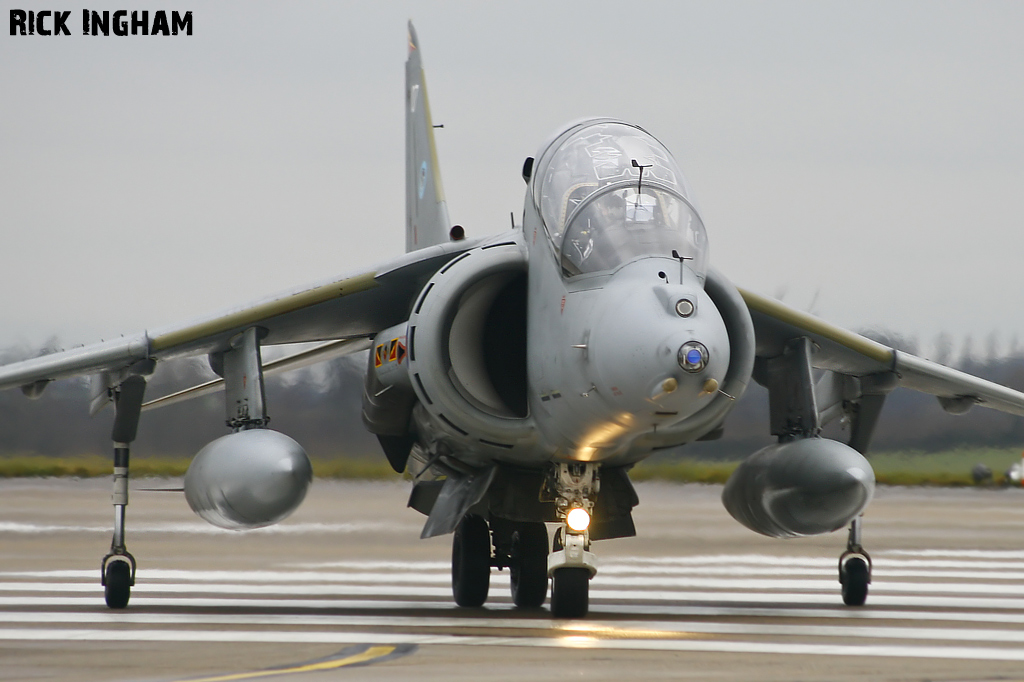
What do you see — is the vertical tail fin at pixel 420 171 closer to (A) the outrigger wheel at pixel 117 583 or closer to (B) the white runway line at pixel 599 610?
(B) the white runway line at pixel 599 610

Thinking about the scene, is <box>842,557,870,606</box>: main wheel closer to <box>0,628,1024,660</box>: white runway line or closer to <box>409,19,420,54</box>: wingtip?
<box>0,628,1024,660</box>: white runway line

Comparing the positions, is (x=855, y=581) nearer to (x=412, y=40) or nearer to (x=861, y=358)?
(x=861, y=358)

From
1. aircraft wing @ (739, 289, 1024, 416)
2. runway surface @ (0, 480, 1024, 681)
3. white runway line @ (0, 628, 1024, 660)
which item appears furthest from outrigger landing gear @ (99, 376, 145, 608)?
aircraft wing @ (739, 289, 1024, 416)

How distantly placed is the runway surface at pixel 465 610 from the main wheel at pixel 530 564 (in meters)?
0.23

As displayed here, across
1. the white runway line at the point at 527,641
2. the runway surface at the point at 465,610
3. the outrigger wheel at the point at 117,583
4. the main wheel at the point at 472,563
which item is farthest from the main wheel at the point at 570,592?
the outrigger wheel at the point at 117,583

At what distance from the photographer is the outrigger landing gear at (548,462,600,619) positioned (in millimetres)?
9070

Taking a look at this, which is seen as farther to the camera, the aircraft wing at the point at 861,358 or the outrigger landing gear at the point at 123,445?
the aircraft wing at the point at 861,358

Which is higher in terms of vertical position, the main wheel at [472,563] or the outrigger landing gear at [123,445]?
the outrigger landing gear at [123,445]

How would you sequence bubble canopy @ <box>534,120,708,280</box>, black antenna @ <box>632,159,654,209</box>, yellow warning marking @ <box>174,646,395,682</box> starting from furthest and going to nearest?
black antenna @ <box>632,159,654,209</box>, bubble canopy @ <box>534,120,708,280</box>, yellow warning marking @ <box>174,646,395,682</box>

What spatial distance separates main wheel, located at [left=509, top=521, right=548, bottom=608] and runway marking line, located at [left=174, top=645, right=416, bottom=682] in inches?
110

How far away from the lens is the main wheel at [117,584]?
10.5 m

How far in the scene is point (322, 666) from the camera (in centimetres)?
728

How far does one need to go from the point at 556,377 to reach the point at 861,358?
3.77 meters

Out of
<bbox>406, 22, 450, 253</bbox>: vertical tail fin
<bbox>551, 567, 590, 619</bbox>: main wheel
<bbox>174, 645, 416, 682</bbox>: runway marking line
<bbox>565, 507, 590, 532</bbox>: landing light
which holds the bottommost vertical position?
<bbox>174, 645, 416, 682</bbox>: runway marking line
